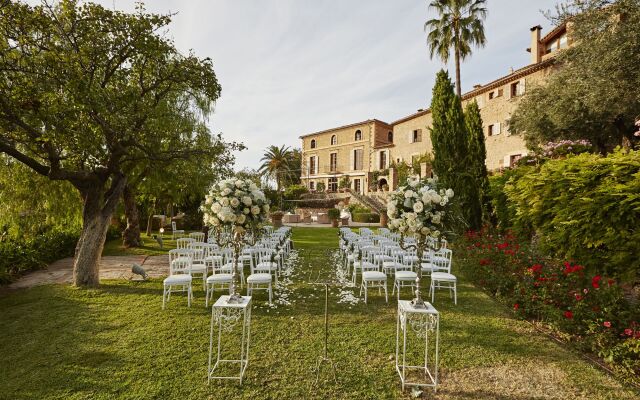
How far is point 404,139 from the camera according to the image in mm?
31391

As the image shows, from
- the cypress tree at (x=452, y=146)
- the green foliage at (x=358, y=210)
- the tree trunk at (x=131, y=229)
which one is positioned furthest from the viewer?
the green foliage at (x=358, y=210)

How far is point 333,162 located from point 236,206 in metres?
36.3

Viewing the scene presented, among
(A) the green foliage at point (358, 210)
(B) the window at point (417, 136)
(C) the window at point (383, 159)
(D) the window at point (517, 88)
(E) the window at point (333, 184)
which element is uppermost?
(D) the window at point (517, 88)

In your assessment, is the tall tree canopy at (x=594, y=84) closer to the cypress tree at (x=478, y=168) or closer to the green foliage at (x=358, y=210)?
the cypress tree at (x=478, y=168)

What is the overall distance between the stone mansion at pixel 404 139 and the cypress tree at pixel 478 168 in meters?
1.61

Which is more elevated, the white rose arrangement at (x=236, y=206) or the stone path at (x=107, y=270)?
the white rose arrangement at (x=236, y=206)

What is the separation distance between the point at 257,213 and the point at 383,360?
238 cm

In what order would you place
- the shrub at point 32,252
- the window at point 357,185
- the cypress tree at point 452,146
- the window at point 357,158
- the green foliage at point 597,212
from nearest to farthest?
1. the green foliage at point 597,212
2. the shrub at point 32,252
3. the cypress tree at point 452,146
4. the window at point 357,185
5. the window at point 357,158

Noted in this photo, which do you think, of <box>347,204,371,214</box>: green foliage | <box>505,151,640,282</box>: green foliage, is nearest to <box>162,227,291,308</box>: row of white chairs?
<box>505,151,640,282</box>: green foliage

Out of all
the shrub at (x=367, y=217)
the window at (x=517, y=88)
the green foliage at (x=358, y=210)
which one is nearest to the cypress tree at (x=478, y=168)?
the window at (x=517, y=88)

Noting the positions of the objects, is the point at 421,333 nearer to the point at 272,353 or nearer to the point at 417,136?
the point at 272,353

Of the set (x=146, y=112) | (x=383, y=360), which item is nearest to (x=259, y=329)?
(x=383, y=360)

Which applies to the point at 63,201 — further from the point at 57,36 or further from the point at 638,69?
the point at 638,69

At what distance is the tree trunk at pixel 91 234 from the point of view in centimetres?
702
